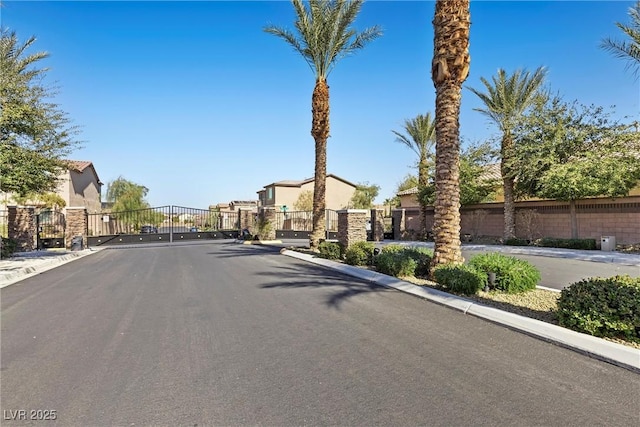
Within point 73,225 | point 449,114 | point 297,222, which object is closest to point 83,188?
point 297,222

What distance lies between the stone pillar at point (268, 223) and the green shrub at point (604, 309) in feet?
70.6

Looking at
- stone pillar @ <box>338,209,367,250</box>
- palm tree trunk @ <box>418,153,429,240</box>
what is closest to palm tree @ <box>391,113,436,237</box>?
palm tree trunk @ <box>418,153,429,240</box>

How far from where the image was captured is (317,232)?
1808cm

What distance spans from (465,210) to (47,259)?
25.4m

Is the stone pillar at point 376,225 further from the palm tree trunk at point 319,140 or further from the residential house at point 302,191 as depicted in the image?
the residential house at point 302,191

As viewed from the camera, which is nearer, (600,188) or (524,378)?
(524,378)

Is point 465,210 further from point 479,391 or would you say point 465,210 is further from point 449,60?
point 479,391

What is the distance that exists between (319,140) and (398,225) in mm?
14981

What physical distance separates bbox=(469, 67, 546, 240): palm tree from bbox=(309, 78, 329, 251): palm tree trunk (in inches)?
436

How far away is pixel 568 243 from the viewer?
20.7m

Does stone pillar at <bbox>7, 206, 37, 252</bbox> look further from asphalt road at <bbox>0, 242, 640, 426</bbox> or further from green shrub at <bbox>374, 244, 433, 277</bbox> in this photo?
green shrub at <bbox>374, 244, 433, 277</bbox>

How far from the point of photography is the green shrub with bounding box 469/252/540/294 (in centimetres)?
838

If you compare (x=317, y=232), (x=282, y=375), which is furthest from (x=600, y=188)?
(x=282, y=375)

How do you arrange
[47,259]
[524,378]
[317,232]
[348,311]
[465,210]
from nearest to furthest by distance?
[524,378], [348,311], [47,259], [317,232], [465,210]
